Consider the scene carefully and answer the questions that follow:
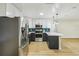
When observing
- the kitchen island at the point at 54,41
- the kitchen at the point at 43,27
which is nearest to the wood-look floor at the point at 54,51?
the kitchen at the point at 43,27

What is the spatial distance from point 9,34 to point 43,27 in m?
6.28

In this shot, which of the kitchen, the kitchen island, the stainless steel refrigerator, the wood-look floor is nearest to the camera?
the stainless steel refrigerator

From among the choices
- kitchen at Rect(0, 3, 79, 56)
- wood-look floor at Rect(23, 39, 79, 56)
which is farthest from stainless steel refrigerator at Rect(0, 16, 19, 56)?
wood-look floor at Rect(23, 39, 79, 56)

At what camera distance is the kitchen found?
229cm

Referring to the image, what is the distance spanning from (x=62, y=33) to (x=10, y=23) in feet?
13.1

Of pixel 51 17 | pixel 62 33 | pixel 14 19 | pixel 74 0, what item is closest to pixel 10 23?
pixel 14 19

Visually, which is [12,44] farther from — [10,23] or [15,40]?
[10,23]

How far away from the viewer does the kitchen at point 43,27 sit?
7.52 feet

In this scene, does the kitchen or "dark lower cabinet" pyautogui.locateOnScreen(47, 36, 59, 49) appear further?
"dark lower cabinet" pyautogui.locateOnScreen(47, 36, 59, 49)

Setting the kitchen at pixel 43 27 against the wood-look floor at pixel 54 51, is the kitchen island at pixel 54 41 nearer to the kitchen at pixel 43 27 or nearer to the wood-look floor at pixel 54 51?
the kitchen at pixel 43 27

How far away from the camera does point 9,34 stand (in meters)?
2.19

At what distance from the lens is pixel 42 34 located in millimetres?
8375

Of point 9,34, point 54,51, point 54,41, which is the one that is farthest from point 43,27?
Result: point 9,34

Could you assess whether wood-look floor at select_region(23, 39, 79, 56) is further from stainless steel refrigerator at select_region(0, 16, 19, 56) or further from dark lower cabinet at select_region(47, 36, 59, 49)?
stainless steel refrigerator at select_region(0, 16, 19, 56)
